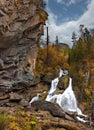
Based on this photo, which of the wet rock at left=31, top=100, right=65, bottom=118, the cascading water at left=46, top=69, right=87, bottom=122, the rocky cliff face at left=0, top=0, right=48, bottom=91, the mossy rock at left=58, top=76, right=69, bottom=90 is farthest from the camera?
the mossy rock at left=58, top=76, right=69, bottom=90

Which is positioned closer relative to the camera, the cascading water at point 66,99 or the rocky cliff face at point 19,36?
the rocky cliff face at point 19,36

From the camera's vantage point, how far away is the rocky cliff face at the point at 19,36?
36.8 metres

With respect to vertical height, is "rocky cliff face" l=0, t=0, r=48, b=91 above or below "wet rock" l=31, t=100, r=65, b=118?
above

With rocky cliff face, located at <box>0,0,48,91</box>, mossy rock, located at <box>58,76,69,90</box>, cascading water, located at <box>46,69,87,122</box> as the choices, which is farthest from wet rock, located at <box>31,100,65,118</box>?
mossy rock, located at <box>58,76,69,90</box>

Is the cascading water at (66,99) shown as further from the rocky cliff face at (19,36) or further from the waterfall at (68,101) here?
the rocky cliff face at (19,36)

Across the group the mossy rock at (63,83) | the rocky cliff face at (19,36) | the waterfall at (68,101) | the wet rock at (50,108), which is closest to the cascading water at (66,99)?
the waterfall at (68,101)

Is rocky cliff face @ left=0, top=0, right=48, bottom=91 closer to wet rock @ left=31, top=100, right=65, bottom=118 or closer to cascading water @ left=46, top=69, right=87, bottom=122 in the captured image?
cascading water @ left=46, top=69, right=87, bottom=122

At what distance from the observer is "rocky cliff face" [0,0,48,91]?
1448 inches

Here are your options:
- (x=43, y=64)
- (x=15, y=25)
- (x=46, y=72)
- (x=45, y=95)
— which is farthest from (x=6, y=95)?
(x=43, y=64)

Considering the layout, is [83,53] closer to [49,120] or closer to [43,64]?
[43,64]

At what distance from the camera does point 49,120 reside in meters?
27.3

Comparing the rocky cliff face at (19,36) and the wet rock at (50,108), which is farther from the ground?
the rocky cliff face at (19,36)

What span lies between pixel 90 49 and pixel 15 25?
64.5 ft

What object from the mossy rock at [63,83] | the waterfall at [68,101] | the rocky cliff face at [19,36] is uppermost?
the rocky cliff face at [19,36]
